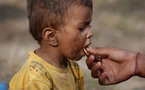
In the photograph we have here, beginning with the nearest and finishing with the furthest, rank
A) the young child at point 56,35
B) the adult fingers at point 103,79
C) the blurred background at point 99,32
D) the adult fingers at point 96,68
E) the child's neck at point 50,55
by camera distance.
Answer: the young child at point 56,35
the child's neck at point 50,55
the adult fingers at point 96,68
the adult fingers at point 103,79
the blurred background at point 99,32

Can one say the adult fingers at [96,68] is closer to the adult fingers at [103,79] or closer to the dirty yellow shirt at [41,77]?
the adult fingers at [103,79]

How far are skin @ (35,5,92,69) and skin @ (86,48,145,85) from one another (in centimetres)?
29

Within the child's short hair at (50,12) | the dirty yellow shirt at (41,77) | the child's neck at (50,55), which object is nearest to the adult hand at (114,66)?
the dirty yellow shirt at (41,77)

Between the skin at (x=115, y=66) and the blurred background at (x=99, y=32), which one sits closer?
the skin at (x=115, y=66)

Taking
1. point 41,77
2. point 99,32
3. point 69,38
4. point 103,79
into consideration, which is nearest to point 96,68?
point 103,79

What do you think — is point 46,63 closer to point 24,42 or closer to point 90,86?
point 90,86

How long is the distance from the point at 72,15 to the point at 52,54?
0.34 meters

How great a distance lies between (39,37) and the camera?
286cm

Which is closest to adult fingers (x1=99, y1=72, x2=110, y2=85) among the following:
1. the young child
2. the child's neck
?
the young child

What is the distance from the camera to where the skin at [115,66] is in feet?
10.3

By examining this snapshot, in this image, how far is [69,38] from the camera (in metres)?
2.80

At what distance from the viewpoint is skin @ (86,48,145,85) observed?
124 inches

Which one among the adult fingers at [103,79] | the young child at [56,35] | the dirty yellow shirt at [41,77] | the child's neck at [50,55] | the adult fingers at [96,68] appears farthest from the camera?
the adult fingers at [103,79]

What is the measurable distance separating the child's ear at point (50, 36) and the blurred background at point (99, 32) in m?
2.15
